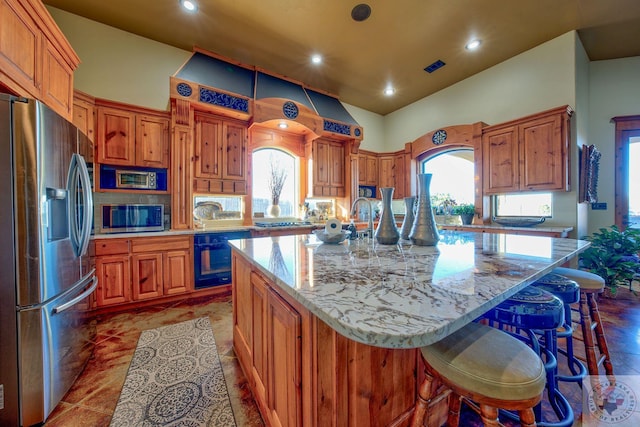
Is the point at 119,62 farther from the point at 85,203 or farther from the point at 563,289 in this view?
the point at 563,289

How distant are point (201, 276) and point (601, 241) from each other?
5187 mm

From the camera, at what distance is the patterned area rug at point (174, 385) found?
135 cm

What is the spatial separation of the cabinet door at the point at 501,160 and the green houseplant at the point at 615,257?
45.3 inches

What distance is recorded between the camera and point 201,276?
3.14 meters

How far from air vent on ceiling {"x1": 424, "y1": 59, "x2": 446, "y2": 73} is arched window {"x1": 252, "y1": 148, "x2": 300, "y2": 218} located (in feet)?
9.02

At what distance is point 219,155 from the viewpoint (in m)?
3.53

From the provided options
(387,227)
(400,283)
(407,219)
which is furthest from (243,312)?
(407,219)

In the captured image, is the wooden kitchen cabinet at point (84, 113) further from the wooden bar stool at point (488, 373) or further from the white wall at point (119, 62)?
the wooden bar stool at point (488, 373)

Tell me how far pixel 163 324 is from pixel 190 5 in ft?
11.4

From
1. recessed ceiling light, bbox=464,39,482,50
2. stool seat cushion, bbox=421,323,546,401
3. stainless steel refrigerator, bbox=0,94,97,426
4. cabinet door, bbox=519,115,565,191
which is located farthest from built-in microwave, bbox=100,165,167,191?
cabinet door, bbox=519,115,565,191

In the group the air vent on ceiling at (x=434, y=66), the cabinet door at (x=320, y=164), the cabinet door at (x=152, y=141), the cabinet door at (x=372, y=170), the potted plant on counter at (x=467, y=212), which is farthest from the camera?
the cabinet door at (x=372, y=170)

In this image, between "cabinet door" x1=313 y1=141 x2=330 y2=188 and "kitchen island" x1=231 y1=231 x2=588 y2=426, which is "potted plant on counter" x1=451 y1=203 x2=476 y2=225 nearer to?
"cabinet door" x1=313 y1=141 x2=330 y2=188

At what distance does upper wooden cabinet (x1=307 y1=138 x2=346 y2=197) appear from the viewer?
4543 millimetres

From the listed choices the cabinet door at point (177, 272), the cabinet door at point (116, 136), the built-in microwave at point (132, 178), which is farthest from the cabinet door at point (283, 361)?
the cabinet door at point (116, 136)
